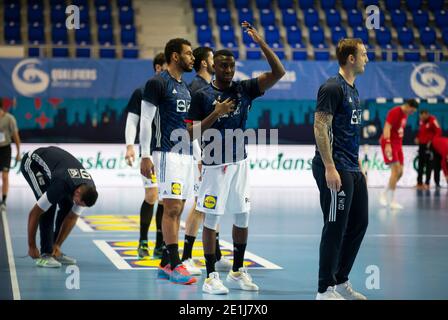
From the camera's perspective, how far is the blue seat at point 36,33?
23.4 m

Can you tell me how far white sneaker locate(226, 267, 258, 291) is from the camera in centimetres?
745

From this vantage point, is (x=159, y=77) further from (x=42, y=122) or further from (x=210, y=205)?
(x=42, y=122)

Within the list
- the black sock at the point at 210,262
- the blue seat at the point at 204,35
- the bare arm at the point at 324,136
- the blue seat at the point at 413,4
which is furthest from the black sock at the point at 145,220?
the blue seat at the point at 413,4

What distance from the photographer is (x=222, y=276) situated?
8.34 m

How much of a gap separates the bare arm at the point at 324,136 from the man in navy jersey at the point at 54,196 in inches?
101

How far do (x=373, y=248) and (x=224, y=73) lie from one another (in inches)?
155

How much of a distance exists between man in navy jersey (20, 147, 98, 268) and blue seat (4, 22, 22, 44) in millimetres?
14648

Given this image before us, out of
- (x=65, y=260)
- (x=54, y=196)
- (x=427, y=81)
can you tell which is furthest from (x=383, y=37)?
(x=54, y=196)

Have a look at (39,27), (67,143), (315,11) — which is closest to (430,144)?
(315,11)

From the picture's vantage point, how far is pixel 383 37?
2472cm

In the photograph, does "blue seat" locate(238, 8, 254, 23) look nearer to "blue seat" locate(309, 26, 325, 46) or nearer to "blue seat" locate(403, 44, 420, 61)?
"blue seat" locate(309, 26, 325, 46)

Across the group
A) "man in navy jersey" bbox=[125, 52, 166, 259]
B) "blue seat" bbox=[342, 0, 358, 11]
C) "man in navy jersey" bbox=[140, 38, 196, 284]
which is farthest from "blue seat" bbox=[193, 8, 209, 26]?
"man in navy jersey" bbox=[140, 38, 196, 284]

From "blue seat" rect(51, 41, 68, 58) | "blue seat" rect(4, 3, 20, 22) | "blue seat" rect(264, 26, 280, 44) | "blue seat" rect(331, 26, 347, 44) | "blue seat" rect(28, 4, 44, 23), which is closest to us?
"blue seat" rect(51, 41, 68, 58)

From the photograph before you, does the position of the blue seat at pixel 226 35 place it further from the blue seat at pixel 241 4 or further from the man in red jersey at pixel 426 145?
the man in red jersey at pixel 426 145
